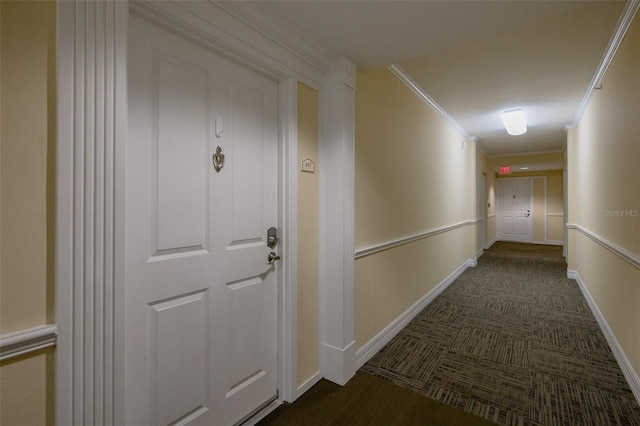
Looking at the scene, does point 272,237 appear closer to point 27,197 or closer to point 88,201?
point 88,201

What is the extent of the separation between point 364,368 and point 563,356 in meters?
1.60

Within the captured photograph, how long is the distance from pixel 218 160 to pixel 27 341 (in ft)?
3.08

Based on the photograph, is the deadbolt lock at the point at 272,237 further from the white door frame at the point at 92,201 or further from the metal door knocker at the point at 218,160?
the white door frame at the point at 92,201

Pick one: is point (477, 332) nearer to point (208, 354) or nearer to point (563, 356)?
point (563, 356)

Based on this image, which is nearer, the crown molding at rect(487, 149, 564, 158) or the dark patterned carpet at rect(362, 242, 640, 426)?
the dark patterned carpet at rect(362, 242, 640, 426)

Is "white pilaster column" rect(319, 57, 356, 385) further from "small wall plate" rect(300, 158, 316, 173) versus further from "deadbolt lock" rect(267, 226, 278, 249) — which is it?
"deadbolt lock" rect(267, 226, 278, 249)

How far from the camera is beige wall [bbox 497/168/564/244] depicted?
29.2ft

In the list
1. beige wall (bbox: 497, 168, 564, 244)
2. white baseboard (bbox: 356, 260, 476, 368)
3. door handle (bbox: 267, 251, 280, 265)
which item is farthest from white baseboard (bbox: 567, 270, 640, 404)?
beige wall (bbox: 497, 168, 564, 244)

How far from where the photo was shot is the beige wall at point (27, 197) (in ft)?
2.76

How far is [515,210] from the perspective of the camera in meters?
9.59

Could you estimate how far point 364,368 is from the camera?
2240 mm

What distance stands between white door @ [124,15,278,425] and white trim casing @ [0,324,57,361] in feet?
0.88

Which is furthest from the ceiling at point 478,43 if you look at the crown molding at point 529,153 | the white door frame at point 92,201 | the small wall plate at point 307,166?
the crown molding at point 529,153

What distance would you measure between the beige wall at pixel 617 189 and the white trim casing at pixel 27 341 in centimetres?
291
